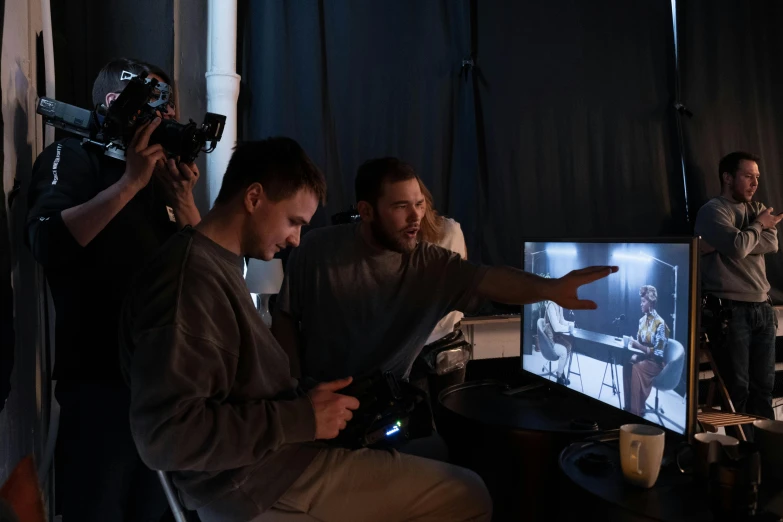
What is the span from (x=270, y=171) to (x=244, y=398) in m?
0.45

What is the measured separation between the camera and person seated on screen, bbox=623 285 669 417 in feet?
4.44

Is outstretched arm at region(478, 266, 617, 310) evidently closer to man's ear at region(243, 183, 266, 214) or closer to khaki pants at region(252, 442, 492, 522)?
khaki pants at region(252, 442, 492, 522)

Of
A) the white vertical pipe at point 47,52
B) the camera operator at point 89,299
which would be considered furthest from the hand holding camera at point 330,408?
the white vertical pipe at point 47,52

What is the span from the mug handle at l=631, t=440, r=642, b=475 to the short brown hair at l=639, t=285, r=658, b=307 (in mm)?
343

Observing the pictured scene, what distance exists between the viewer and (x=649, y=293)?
1.38 m

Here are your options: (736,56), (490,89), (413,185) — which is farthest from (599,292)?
(736,56)

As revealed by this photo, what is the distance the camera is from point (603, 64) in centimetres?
345

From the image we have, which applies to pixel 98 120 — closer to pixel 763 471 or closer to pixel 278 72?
pixel 278 72

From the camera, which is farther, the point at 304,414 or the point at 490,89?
the point at 490,89

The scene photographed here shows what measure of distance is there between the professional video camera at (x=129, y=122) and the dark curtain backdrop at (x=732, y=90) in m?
3.17

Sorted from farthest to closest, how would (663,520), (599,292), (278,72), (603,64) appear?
1. (603,64)
2. (278,72)
3. (599,292)
4. (663,520)

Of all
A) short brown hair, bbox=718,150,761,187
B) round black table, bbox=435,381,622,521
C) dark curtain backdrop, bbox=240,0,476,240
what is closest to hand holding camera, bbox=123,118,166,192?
round black table, bbox=435,381,622,521

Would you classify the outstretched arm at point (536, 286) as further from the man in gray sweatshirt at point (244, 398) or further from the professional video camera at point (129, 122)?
the professional video camera at point (129, 122)

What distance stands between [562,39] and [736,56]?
1.36 m
